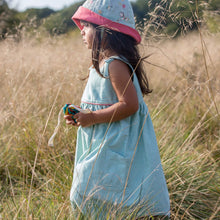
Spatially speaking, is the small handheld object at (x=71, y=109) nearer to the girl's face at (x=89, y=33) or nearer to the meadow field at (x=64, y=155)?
the meadow field at (x=64, y=155)

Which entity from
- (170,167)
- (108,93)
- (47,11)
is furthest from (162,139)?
(47,11)

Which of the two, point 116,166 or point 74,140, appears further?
point 74,140

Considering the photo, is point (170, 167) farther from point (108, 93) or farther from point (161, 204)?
point (108, 93)

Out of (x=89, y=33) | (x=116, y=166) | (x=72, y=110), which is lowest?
(x=116, y=166)

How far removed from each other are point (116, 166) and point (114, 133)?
0.53 feet

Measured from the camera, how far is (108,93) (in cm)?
154

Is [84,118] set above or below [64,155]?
above

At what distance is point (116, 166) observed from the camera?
60.0 inches

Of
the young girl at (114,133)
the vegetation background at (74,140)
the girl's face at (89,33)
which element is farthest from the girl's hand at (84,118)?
the girl's face at (89,33)

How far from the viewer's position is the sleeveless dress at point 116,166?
152 centimetres

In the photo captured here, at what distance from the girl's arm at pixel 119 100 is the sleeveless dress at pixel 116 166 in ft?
0.13

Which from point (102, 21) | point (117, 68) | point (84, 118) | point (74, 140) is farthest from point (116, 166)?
point (74, 140)

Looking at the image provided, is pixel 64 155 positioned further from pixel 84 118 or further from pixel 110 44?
pixel 110 44

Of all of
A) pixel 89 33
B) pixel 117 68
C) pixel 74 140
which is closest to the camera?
pixel 117 68
